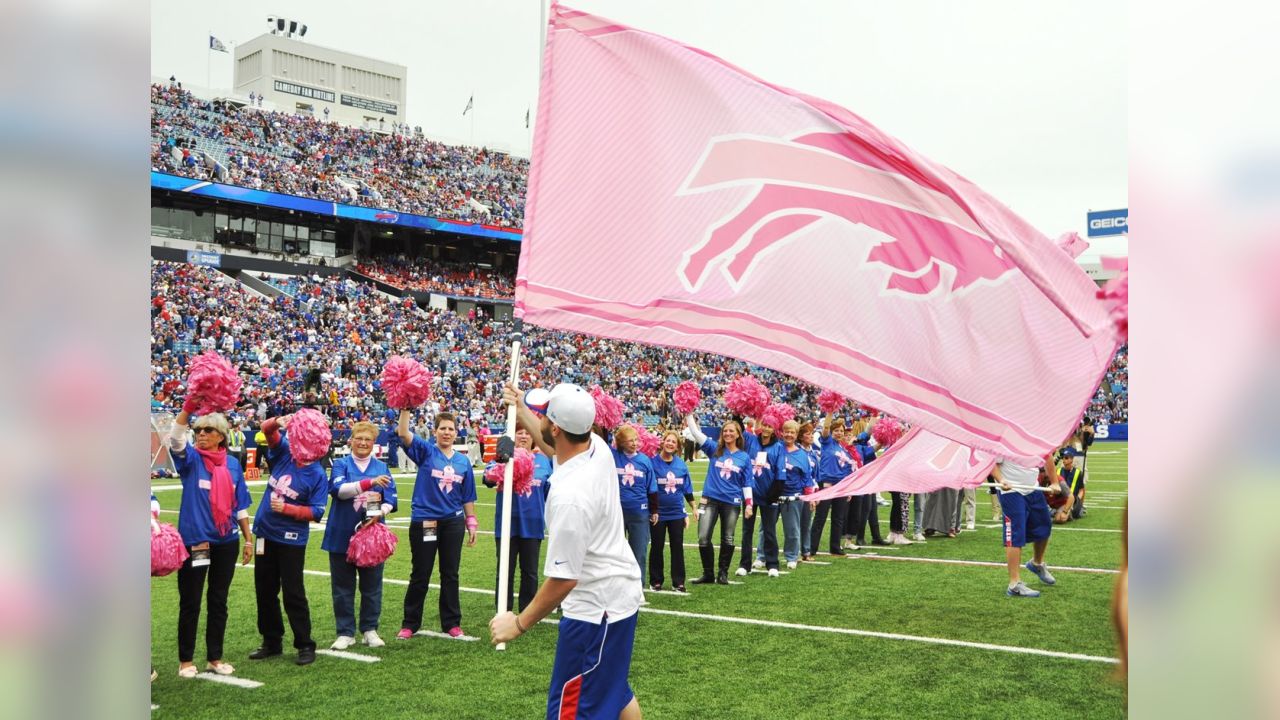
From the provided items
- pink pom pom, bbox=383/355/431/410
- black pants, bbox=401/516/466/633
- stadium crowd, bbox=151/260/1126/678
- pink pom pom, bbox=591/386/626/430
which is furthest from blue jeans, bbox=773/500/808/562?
pink pom pom, bbox=383/355/431/410

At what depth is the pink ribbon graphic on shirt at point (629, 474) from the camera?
11.5 metres

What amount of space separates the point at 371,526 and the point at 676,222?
15.2 feet

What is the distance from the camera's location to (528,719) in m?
6.72

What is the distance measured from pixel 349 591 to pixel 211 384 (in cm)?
276

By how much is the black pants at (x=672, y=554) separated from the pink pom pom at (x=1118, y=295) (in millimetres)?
10706

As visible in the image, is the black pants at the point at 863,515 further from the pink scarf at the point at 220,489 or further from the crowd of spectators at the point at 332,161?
the crowd of spectators at the point at 332,161

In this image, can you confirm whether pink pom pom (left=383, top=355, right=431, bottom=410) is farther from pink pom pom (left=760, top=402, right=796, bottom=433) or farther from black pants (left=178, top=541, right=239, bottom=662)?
pink pom pom (left=760, top=402, right=796, bottom=433)

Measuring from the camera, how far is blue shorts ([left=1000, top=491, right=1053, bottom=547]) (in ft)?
37.4

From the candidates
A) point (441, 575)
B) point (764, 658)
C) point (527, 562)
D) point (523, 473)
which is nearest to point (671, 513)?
point (527, 562)

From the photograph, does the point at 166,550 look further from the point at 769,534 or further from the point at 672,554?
the point at 769,534

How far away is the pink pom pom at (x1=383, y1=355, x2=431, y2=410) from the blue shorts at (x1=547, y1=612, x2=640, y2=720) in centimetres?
442

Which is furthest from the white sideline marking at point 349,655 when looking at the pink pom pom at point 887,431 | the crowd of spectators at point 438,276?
the crowd of spectators at point 438,276
